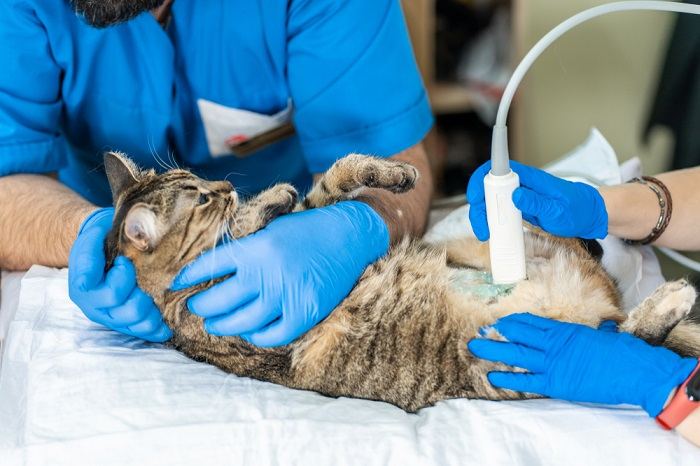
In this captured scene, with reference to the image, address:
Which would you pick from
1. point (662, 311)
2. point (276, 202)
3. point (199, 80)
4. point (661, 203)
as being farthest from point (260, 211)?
point (661, 203)

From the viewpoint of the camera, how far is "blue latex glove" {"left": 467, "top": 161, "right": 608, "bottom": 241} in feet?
3.20

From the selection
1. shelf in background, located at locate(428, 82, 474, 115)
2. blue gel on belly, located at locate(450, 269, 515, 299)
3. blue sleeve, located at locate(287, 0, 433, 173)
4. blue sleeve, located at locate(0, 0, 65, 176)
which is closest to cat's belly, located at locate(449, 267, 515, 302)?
blue gel on belly, located at locate(450, 269, 515, 299)

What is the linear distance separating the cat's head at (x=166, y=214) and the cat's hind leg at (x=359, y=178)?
0.18 metres

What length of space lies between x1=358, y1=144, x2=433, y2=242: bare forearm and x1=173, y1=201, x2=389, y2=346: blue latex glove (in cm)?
20

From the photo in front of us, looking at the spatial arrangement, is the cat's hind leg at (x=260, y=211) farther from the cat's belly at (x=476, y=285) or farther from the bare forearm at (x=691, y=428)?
the bare forearm at (x=691, y=428)

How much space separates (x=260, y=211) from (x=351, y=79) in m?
0.42

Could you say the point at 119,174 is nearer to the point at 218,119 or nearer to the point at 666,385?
the point at 218,119

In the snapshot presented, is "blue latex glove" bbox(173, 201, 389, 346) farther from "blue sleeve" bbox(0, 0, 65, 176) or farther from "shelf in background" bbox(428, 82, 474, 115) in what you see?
"shelf in background" bbox(428, 82, 474, 115)

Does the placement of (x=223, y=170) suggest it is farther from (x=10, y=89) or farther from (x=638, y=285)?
(x=638, y=285)

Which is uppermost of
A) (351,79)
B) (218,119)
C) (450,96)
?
(351,79)

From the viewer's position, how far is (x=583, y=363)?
2.83 ft

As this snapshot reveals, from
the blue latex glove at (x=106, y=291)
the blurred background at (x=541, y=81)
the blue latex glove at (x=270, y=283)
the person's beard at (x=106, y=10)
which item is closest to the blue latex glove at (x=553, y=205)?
the blue latex glove at (x=270, y=283)

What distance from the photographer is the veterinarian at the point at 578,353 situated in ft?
2.72

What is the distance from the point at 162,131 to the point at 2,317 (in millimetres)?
466
